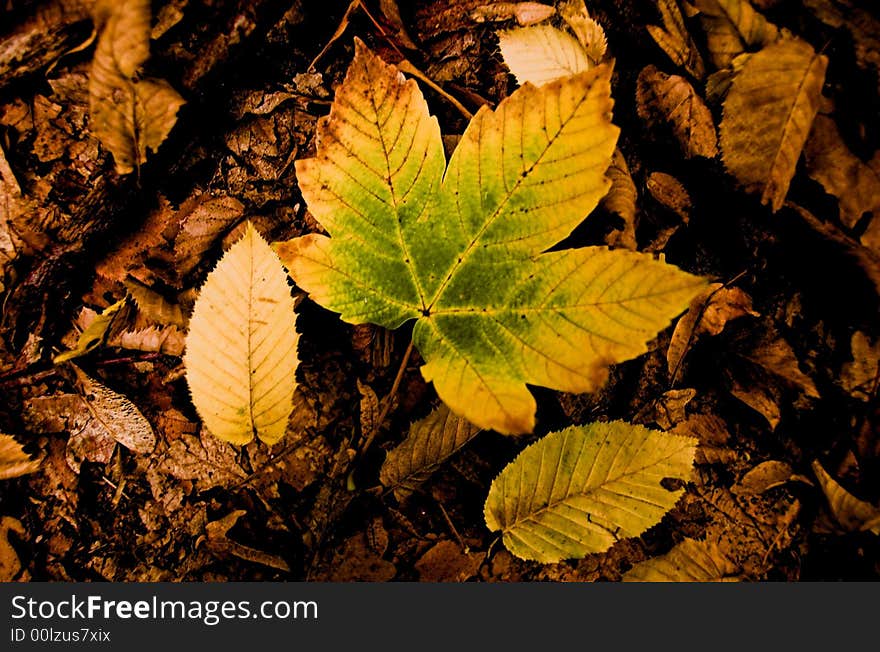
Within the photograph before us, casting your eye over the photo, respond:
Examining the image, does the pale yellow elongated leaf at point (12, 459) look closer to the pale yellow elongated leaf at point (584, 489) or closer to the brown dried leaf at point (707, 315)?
the pale yellow elongated leaf at point (584, 489)

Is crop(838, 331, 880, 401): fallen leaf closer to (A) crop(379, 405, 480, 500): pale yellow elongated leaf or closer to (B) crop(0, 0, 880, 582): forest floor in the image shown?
(B) crop(0, 0, 880, 582): forest floor

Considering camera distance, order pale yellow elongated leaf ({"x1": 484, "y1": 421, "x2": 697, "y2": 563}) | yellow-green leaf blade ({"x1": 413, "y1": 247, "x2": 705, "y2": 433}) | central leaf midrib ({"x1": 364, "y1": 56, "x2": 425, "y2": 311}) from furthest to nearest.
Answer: pale yellow elongated leaf ({"x1": 484, "y1": 421, "x2": 697, "y2": 563}) < central leaf midrib ({"x1": 364, "y1": 56, "x2": 425, "y2": 311}) < yellow-green leaf blade ({"x1": 413, "y1": 247, "x2": 705, "y2": 433})

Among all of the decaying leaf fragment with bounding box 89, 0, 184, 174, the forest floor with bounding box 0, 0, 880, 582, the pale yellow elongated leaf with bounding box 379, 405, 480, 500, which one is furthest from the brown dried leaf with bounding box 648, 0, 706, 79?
the decaying leaf fragment with bounding box 89, 0, 184, 174

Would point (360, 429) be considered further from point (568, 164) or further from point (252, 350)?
point (568, 164)

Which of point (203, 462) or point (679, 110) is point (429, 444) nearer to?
point (203, 462)

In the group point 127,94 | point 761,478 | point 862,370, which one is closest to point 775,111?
point 862,370

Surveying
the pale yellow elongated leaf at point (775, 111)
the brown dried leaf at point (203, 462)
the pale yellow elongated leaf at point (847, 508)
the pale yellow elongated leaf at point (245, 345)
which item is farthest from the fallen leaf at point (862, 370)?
the brown dried leaf at point (203, 462)
